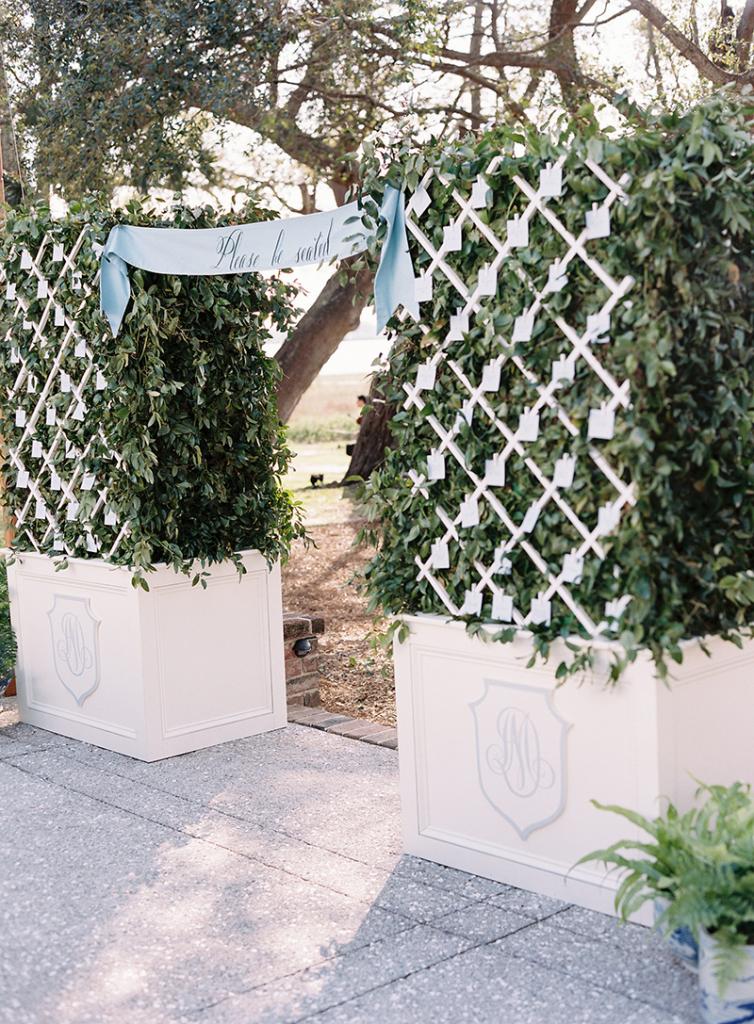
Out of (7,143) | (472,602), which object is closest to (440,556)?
(472,602)

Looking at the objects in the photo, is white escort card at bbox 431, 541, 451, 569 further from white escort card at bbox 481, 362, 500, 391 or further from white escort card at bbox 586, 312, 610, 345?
white escort card at bbox 586, 312, 610, 345

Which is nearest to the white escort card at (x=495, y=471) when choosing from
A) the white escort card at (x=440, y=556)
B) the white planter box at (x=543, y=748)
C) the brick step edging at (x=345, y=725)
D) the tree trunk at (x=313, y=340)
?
the white escort card at (x=440, y=556)

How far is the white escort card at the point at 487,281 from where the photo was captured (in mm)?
3084

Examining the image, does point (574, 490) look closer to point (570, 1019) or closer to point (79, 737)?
point (570, 1019)

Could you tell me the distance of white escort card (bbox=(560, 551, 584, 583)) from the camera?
2957 millimetres

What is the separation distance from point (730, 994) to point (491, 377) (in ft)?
5.04

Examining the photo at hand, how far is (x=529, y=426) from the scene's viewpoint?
3023 mm

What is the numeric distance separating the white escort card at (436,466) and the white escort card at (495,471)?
0.17 meters

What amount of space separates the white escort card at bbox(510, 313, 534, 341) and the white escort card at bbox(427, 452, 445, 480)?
425 millimetres

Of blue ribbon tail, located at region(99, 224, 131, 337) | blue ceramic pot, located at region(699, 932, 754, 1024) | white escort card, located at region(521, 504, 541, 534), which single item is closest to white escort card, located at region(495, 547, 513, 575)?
white escort card, located at region(521, 504, 541, 534)

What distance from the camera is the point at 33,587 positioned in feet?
16.4

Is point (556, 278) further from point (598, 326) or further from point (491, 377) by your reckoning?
point (491, 377)

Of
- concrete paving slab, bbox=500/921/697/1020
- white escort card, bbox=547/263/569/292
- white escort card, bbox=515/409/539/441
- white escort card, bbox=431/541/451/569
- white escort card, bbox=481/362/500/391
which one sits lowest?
concrete paving slab, bbox=500/921/697/1020

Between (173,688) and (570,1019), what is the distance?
92.7 inches
